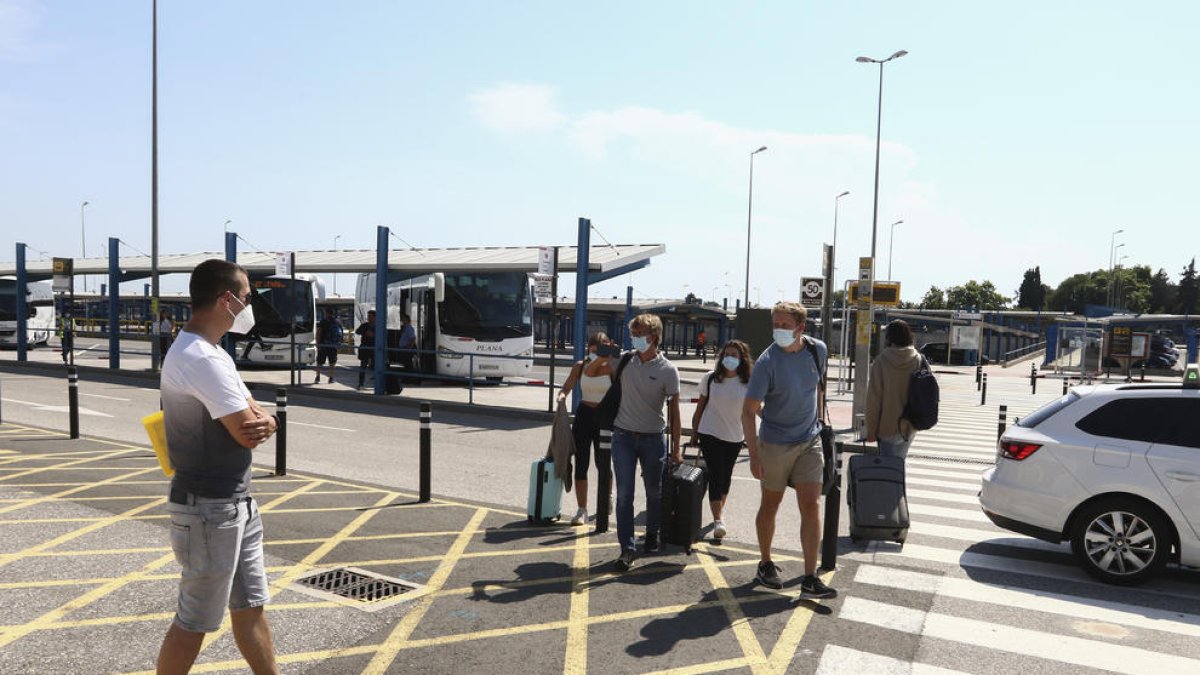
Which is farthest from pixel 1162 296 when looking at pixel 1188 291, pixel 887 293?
pixel 887 293

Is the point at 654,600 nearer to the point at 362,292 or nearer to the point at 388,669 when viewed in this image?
the point at 388,669

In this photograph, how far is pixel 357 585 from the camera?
208 inches

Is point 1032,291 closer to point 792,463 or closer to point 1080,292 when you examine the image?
point 1080,292

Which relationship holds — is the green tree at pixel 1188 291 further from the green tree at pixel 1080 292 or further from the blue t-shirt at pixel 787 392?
the blue t-shirt at pixel 787 392

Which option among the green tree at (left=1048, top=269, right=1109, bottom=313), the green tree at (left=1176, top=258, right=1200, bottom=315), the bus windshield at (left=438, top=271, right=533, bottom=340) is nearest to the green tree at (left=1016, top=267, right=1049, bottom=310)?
the green tree at (left=1048, top=269, right=1109, bottom=313)

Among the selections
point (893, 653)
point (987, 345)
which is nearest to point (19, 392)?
point (893, 653)

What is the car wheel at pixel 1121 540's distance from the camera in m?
5.65

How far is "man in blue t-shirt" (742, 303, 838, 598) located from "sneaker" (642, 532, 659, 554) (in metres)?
1.28

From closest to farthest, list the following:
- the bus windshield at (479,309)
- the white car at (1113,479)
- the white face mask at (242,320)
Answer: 1. the white face mask at (242,320)
2. the white car at (1113,479)
3. the bus windshield at (479,309)

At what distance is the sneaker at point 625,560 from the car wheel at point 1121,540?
327 centimetres

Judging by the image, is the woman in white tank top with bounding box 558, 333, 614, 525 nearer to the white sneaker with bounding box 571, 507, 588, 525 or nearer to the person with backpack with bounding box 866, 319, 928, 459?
the white sneaker with bounding box 571, 507, 588, 525

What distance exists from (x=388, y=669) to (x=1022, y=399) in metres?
23.7

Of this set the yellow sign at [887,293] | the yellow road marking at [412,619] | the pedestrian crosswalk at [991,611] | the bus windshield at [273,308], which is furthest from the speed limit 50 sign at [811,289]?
the bus windshield at [273,308]

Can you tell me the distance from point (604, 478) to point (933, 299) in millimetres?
138439
